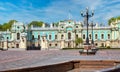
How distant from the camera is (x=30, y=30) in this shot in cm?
8500

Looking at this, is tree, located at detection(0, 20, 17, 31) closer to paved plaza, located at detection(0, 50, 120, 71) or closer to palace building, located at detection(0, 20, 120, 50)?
palace building, located at detection(0, 20, 120, 50)

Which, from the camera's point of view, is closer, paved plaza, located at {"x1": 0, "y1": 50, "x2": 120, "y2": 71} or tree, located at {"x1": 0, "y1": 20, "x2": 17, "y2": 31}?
paved plaza, located at {"x1": 0, "y1": 50, "x2": 120, "y2": 71}

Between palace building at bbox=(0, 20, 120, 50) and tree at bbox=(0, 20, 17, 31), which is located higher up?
tree at bbox=(0, 20, 17, 31)

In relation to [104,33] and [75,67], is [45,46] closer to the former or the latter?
[104,33]

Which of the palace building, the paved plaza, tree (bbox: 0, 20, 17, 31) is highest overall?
tree (bbox: 0, 20, 17, 31)

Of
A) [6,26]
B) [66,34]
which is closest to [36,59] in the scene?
[66,34]

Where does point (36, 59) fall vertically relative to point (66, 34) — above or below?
below

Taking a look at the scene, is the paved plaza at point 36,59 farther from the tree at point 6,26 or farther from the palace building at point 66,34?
the tree at point 6,26

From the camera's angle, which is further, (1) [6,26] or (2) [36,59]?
(1) [6,26]

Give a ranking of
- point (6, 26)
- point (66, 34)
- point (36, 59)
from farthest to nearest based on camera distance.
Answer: point (6, 26)
point (66, 34)
point (36, 59)

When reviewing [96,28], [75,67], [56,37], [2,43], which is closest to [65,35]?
[56,37]

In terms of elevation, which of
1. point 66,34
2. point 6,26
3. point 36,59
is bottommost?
point 36,59

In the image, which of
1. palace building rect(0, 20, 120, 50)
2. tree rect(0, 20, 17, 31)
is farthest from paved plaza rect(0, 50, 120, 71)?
tree rect(0, 20, 17, 31)

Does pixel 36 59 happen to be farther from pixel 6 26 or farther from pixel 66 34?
pixel 6 26
